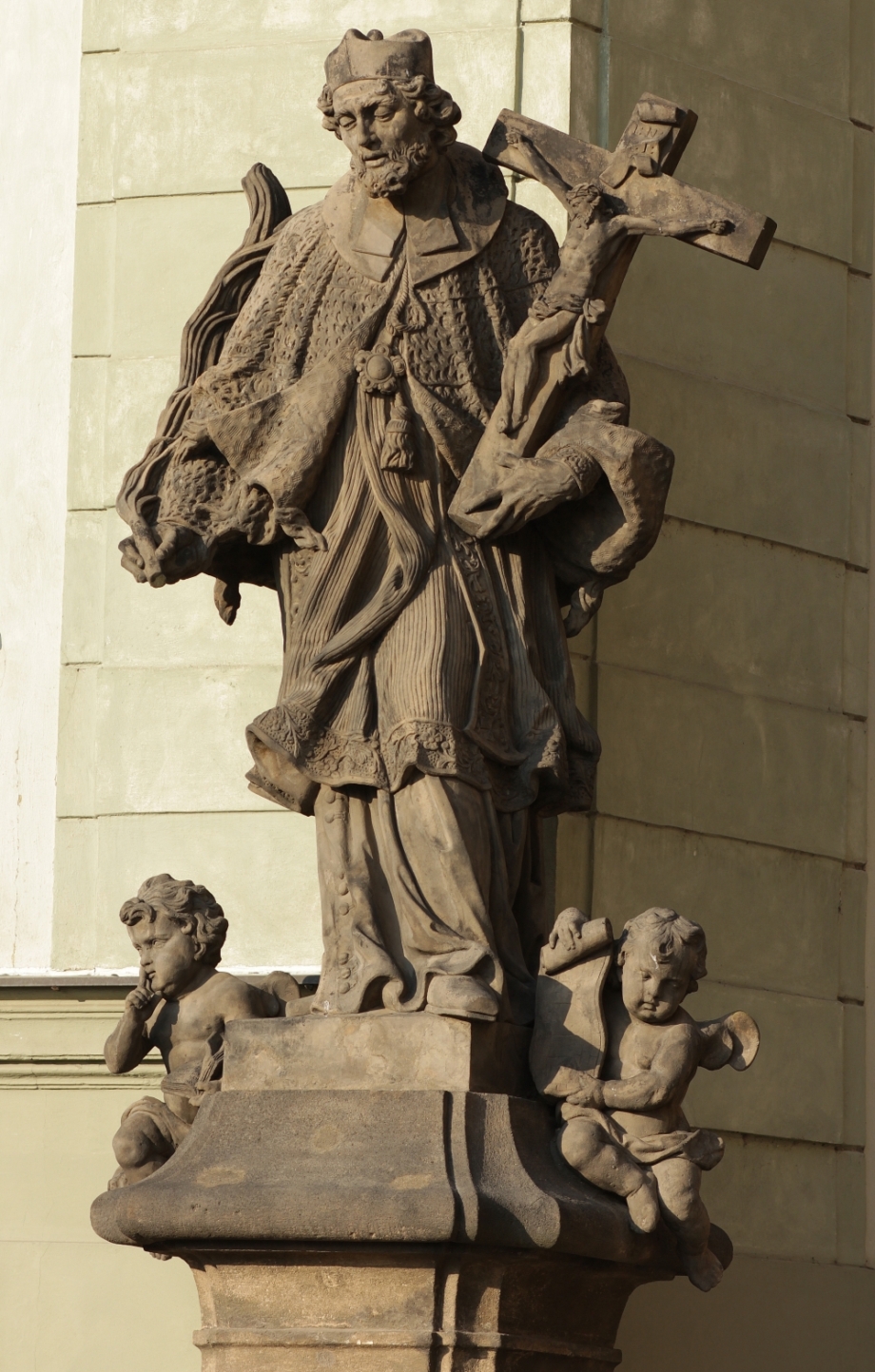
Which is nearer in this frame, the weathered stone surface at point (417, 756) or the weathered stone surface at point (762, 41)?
the weathered stone surface at point (417, 756)

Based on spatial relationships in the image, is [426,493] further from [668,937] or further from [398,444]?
[668,937]

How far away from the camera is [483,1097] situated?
6043 millimetres

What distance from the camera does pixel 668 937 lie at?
243 inches

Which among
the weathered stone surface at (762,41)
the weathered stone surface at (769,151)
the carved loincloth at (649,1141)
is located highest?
the weathered stone surface at (762,41)

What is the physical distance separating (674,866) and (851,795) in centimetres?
71

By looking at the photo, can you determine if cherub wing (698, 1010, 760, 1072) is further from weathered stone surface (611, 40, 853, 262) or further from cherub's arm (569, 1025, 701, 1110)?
weathered stone surface (611, 40, 853, 262)

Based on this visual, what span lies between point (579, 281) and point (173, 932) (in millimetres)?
1818

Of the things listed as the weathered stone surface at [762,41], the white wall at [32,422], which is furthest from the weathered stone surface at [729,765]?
the weathered stone surface at [762,41]

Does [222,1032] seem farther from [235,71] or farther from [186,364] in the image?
[235,71]

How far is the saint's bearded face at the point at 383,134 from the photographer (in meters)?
6.34

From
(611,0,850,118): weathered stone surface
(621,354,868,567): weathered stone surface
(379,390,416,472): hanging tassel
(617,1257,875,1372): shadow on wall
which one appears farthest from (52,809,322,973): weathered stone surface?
(611,0,850,118): weathered stone surface

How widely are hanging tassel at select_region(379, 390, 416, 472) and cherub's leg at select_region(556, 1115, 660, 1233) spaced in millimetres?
1543

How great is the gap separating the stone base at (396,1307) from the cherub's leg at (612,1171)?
145mm

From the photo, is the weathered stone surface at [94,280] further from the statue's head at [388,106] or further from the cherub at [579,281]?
the cherub at [579,281]
